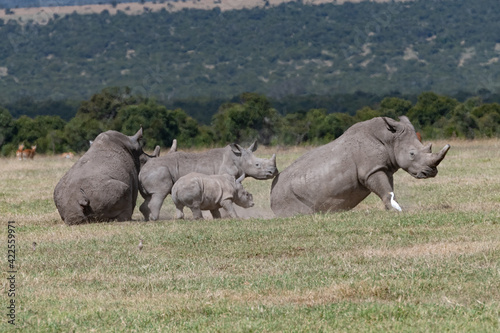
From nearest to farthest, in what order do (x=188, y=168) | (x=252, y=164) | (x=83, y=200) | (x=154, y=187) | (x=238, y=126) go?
(x=83, y=200)
(x=154, y=187)
(x=188, y=168)
(x=252, y=164)
(x=238, y=126)

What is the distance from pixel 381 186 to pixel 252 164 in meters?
3.06

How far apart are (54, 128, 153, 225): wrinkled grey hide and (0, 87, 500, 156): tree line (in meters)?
27.8

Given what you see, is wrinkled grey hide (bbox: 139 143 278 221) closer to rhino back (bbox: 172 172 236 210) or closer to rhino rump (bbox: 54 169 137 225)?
rhino back (bbox: 172 172 236 210)

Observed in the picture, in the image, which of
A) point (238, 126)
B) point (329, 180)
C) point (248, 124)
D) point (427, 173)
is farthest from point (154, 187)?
A: point (248, 124)

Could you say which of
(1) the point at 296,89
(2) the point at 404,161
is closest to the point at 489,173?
(2) the point at 404,161

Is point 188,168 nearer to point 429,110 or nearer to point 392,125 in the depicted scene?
point 392,125

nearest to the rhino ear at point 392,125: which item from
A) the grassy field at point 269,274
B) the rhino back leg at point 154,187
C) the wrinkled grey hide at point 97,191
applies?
the grassy field at point 269,274

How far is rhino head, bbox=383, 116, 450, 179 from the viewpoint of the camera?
1523 cm

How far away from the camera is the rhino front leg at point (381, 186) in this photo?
15.3 meters

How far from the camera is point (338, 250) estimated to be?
11.6 metres

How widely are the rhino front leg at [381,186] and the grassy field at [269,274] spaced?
414 millimetres

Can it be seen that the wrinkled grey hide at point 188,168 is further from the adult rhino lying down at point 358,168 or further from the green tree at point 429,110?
the green tree at point 429,110

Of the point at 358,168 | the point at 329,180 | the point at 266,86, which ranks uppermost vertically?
the point at 358,168

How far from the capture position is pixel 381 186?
1527 cm
